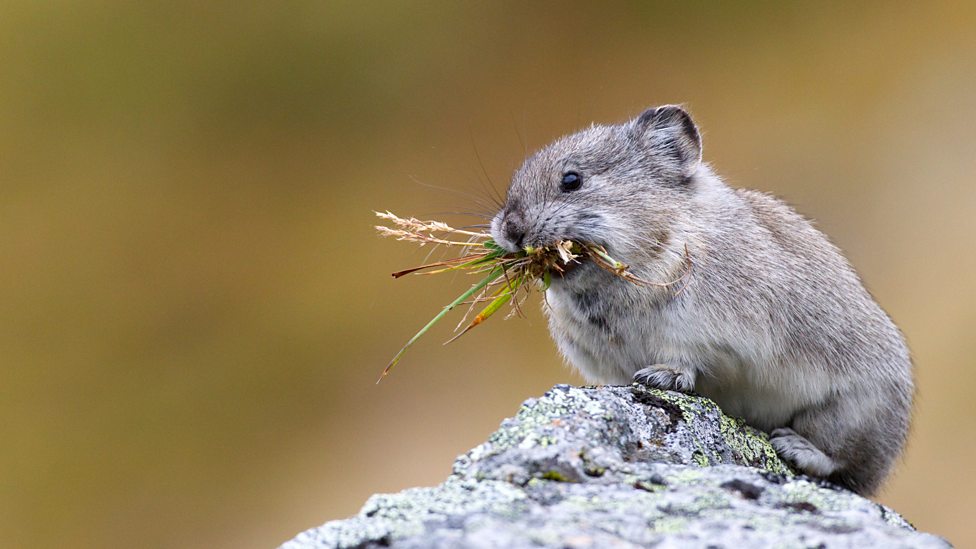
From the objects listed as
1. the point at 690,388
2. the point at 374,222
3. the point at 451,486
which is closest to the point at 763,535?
the point at 451,486

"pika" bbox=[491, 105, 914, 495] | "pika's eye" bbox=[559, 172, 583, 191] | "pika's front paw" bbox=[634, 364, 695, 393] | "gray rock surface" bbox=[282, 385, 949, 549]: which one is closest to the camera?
"gray rock surface" bbox=[282, 385, 949, 549]

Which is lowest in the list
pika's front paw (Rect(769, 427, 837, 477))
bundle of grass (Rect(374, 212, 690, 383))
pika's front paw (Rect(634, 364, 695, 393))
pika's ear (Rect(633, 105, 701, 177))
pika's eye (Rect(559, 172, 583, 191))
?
pika's front paw (Rect(769, 427, 837, 477))

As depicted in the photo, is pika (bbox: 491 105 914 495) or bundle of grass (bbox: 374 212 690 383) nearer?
bundle of grass (bbox: 374 212 690 383)

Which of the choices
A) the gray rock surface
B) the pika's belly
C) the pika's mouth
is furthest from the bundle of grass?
the gray rock surface

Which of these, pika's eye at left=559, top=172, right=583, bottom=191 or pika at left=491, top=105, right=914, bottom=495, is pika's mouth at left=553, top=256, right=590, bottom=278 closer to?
pika at left=491, top=105, right=914, bottom=495

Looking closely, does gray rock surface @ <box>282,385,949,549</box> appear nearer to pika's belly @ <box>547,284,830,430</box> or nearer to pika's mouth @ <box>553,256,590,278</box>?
pika's belly @ <box>547,284,830,430</box>

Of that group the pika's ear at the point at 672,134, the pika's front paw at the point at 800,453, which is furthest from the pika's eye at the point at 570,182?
the pika's front paw at the point at 800,453

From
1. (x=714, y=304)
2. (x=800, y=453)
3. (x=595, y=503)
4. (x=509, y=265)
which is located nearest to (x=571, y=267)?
(x=509, y=265)

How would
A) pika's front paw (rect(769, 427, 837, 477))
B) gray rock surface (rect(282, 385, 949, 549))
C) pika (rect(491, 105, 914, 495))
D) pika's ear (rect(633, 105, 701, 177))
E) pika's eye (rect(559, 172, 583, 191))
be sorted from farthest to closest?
pika's ear (rect(633, 105, 701, 177)), pika's eye (rect(559, 172, 583, 191)), pika's front paw (rect(769, 427, 837, 477)), pika (rect(491, 105, 914, 495)), gray rock surface (rect(282, 385, 949, 549))

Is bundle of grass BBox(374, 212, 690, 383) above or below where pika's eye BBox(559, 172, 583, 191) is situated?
below
